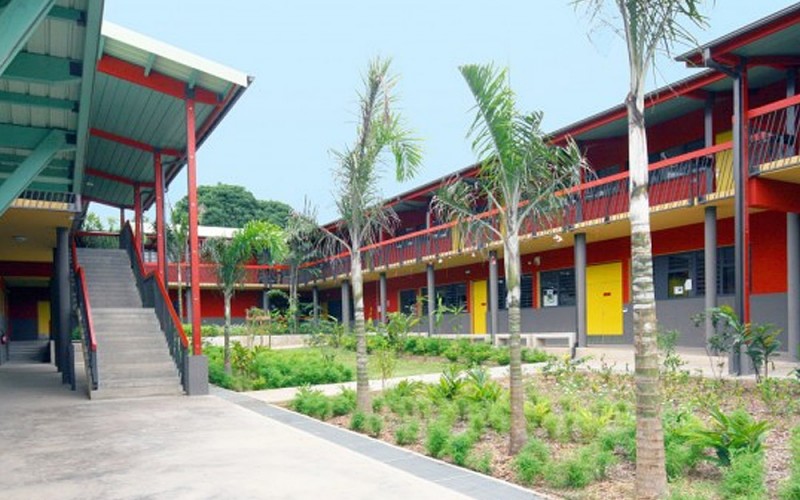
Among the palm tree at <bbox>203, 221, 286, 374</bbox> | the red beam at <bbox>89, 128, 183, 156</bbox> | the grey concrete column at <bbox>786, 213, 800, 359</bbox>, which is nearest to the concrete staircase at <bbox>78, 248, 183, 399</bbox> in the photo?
the palm tree at <bbox>203, 221, 286, 374</bbox>

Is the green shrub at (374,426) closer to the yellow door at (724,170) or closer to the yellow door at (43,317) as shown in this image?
the yellow door at (724,170)

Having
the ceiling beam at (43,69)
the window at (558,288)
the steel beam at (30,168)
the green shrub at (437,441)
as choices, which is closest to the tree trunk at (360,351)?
the green shrub at (437,441)

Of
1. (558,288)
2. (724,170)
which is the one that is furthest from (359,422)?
(558,288)

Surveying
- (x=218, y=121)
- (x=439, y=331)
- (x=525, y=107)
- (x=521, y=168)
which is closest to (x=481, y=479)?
(x=521, y=168)

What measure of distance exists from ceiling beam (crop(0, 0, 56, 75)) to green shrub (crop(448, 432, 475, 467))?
5.54 m

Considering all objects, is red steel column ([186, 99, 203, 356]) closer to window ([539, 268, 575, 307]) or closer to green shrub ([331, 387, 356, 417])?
green shrub ([331, 387, 356, 417])

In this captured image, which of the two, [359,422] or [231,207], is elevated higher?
[231,207]

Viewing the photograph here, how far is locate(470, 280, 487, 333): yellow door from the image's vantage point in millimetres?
26641

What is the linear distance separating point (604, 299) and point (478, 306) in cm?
713

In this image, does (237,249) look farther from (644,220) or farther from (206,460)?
(644,220)

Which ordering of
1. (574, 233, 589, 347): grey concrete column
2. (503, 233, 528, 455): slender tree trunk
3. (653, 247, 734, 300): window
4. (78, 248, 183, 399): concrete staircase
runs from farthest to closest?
(574, 233, 589, 347): grey concrete column → (653, 247, 734, 300): window → (78, 248, 183, 399): concrete staircase → (503, 233, 528, 455): slender tree trunk

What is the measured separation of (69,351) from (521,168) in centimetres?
1197

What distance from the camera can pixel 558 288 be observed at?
22672mm

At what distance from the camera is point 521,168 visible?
7.35m
